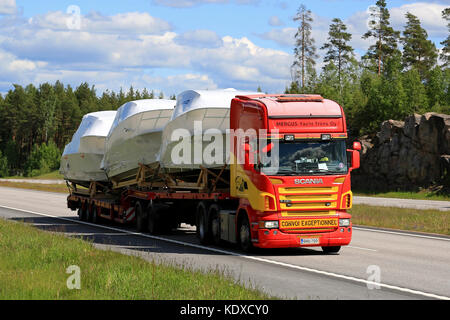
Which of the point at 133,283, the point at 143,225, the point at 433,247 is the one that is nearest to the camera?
the point at 133,283

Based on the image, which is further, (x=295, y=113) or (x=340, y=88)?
(x=340, y=88)

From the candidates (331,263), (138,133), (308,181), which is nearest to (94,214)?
(138,133)

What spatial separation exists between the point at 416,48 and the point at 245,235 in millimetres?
85441

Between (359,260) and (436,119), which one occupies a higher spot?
(436,119)

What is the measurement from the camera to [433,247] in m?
19.3

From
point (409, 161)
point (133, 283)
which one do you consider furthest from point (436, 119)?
point (133, 283)

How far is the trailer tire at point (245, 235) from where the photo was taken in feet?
57.8

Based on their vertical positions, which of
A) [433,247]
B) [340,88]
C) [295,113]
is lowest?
[433,247]

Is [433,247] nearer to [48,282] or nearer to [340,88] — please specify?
[48,282]

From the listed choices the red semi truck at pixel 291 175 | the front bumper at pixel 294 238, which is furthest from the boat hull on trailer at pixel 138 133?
the front bumper at pixel 294 238

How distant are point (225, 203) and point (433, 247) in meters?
5.47

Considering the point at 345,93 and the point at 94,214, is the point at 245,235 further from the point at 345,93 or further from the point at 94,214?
the point at 345,93

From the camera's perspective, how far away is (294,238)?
16.8 m
